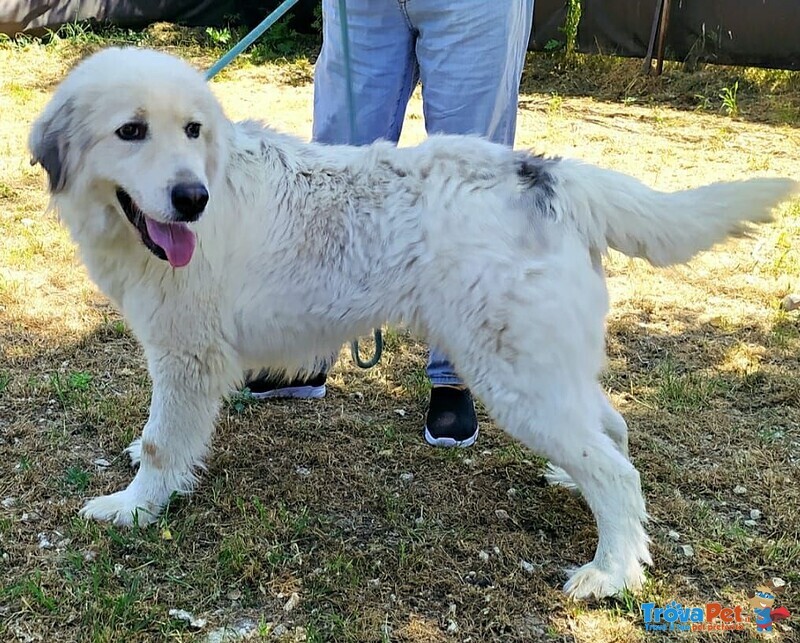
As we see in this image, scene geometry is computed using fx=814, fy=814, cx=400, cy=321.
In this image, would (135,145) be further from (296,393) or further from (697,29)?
(697,29)

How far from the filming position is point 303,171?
9.36 ft

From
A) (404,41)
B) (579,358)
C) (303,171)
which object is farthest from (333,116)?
(579,358)

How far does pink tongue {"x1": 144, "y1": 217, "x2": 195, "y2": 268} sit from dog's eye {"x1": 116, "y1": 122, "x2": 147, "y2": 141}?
0.25 metres

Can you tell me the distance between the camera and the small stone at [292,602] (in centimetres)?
258

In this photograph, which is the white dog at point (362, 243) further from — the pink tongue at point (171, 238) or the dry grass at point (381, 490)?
the dry grass at point (381, 490)

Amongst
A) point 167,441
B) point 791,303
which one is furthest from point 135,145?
point 791,303

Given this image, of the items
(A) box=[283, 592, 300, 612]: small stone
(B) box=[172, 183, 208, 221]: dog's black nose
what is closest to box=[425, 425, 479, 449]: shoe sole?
(A) box=[283, 592, 300, 612]: small stone

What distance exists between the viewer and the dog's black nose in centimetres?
244

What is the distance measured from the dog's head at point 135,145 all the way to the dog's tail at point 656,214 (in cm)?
119

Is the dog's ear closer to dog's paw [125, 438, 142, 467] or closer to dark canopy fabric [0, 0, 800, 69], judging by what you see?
dog's paw [125, 438, 142, 467]

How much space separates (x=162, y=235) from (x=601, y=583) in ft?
5.95

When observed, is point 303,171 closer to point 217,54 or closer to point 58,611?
point 58,611

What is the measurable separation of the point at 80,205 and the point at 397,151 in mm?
1076

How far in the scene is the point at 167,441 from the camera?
2.98 meters
